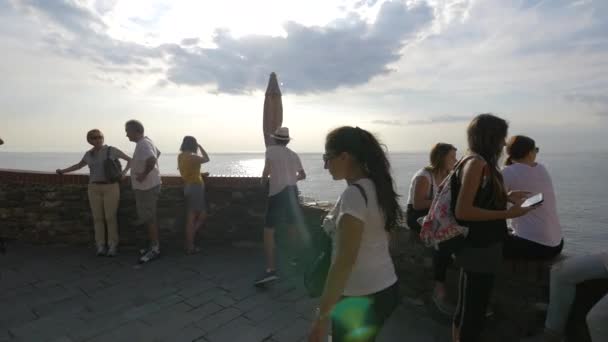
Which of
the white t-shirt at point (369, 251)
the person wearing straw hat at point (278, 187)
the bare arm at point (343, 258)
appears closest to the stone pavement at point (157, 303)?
the person wearing straw hat at point (278, 187)

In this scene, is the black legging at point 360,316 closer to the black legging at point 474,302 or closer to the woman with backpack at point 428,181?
the black legging at point 474,302

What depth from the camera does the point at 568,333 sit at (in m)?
2.27

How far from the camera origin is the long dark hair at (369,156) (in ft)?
5.31

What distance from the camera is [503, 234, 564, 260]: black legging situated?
2762mm

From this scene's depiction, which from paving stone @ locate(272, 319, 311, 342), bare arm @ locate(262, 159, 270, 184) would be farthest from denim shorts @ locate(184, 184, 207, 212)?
paving stone @ locate(272, 319, 311, 342)

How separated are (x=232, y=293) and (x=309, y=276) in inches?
87.8

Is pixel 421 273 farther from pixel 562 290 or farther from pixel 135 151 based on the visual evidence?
pixel 135 151

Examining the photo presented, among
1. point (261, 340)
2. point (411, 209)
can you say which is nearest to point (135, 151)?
point (261, 340)

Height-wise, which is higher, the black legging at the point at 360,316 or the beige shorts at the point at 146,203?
the beige shorts at the point at 146,203

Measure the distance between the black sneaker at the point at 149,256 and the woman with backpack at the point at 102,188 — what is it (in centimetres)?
58

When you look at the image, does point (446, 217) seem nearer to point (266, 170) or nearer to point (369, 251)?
point (369, 251)

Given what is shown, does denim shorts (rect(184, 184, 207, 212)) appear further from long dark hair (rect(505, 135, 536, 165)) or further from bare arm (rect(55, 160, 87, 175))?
long dark hair (rect(505, 135, 536, 165))

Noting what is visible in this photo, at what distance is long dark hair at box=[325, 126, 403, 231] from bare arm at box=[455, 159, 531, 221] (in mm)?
667

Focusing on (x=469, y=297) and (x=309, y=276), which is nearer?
(x=309, y=276)
